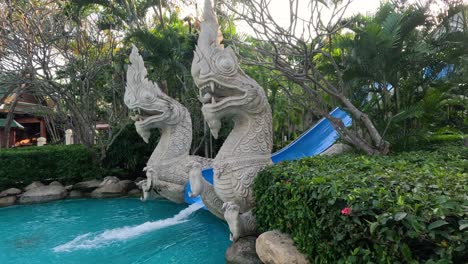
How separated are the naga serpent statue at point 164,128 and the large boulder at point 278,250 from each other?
3113mm

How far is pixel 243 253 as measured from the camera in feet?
10.3

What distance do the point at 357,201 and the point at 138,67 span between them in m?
5.25

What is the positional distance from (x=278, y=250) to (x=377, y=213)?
1072mm

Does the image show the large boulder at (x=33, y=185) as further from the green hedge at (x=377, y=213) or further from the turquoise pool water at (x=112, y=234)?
the green hedge at (x=377, y=213)

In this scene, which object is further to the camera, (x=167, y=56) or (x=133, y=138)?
(x=133, y=138)

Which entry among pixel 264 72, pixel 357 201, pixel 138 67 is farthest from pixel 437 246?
pixel 264 72

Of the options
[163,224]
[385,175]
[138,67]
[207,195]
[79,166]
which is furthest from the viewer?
[79,166]

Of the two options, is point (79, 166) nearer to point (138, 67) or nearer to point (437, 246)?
point (138, 67)

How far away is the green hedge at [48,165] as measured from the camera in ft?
26.9

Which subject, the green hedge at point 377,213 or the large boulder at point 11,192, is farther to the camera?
the large boulder at point 11,192

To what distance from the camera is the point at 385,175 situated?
212 cm

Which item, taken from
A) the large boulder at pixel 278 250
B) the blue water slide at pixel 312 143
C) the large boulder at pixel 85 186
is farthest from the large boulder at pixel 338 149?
the large boulder at pixel 85 186

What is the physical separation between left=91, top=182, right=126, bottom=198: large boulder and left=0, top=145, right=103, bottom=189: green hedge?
3.20ft

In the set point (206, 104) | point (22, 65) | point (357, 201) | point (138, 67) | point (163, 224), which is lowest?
point (163, 224)
